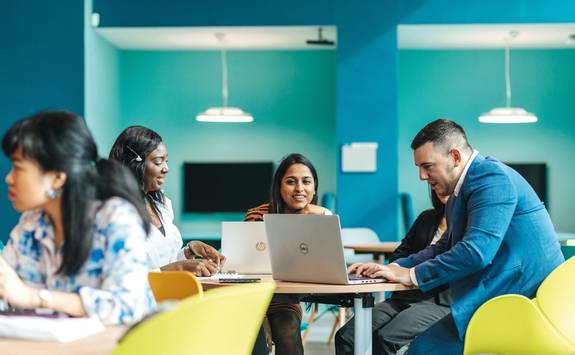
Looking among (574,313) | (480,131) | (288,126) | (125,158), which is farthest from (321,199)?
(574,313)

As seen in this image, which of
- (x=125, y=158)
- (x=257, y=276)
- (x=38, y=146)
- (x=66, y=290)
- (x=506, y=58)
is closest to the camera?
(x=38, y=146)

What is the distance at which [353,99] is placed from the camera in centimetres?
971

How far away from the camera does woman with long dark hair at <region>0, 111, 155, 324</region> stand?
2.37 meters

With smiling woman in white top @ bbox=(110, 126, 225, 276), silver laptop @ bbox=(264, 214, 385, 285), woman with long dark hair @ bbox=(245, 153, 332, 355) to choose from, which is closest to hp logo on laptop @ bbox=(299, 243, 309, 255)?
silver laptop @ bbox=(264, 214, 385, 285)

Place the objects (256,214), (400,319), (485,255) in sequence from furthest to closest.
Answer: (256,214) < (400,319) < (485,255)

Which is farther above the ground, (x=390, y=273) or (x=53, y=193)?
(x=53, y=193)

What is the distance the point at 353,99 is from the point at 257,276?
5.62m

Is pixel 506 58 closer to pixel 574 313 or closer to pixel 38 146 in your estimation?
pixel 574 313

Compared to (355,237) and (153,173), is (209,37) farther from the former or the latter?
(153,173)

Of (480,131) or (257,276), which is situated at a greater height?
(480,131)

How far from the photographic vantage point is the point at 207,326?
2.07 metres

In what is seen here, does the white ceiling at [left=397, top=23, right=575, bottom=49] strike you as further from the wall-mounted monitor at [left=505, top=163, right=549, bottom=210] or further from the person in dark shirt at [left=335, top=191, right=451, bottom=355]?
the person in dark shirt at [left=335, top=191, right=451, bottom=355]

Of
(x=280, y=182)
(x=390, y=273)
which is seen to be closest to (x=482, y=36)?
(x=280, y=182)

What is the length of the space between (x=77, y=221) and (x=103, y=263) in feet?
0.43
